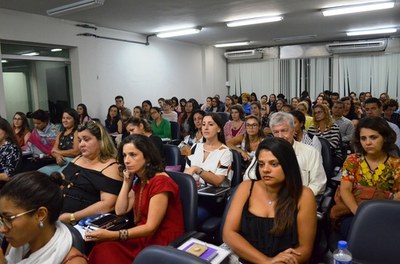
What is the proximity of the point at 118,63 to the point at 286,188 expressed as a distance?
657cm

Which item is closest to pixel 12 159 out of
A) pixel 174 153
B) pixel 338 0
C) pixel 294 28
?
pixel 174 153

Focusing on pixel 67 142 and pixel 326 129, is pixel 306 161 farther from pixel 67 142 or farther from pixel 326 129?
pixel 67 142

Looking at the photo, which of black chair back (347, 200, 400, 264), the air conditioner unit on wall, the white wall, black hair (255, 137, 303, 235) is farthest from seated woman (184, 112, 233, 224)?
the air conditioner unit on wall

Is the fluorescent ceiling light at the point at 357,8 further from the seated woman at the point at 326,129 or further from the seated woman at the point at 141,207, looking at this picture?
the seated woman at the point at 141,207

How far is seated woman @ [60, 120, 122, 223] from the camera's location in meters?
2.26

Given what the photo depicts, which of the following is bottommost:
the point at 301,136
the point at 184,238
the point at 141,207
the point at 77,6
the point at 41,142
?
the point at 184,238

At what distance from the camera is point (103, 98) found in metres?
7.27

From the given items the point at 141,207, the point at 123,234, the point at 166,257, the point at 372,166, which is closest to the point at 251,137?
the point at 372,166

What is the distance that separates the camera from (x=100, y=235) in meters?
1.78

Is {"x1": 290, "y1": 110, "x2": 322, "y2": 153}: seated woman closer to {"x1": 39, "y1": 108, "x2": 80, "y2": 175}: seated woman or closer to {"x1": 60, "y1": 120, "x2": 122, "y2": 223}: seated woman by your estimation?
{"x1": 60, "y1": 120, "x2": 122, "y2": 223}: seated woman

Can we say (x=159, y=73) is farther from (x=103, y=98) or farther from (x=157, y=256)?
(x=157, y=256)

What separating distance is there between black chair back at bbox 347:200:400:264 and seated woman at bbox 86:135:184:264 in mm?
990

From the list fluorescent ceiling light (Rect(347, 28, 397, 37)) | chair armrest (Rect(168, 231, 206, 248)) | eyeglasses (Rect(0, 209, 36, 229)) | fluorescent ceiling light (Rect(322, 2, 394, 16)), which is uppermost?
fluorescent ceiling light (Rect(347, 28, 397, 37))

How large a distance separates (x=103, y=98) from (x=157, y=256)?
21.3 ft
